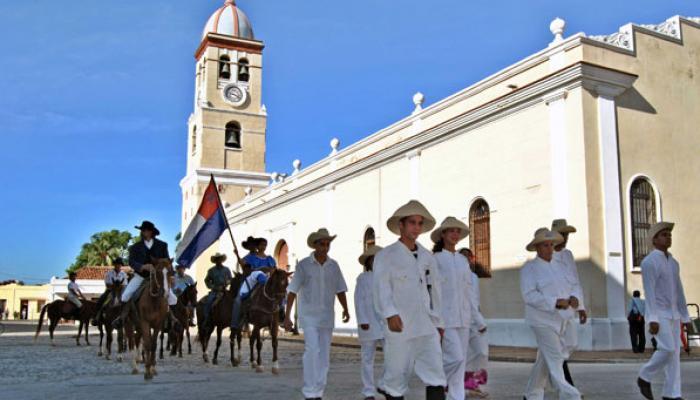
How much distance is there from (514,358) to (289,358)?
489 centimetres

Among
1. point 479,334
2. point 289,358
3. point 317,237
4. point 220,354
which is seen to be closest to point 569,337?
point 479,334

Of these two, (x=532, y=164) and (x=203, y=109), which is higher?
(x=203, y=109)

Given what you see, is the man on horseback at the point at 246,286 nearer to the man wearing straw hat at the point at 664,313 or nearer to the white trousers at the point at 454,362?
the white trousers at the point at 454,362

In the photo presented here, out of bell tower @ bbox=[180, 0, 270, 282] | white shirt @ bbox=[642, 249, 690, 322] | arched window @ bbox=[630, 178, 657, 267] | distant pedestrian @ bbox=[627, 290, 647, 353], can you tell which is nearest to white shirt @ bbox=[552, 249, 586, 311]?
white shirt @ bbox=[642, 249, 690, 322]

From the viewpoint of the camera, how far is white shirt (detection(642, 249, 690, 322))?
7.50m

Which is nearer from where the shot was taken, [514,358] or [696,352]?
[514,358]

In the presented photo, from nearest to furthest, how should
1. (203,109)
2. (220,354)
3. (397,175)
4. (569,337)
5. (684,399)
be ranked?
(569,337)
(684,399)
(220,354)
(397,175)
(203,109)

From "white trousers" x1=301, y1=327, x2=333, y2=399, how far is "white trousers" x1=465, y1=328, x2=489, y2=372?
67.6 inches

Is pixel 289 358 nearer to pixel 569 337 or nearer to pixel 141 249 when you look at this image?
pixel 141 249

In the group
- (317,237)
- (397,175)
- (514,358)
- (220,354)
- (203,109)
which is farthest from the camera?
(203,109)

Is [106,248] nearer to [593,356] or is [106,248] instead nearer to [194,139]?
[194,139]

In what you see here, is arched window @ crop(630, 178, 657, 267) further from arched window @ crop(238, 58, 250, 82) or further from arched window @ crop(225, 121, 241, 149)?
arched window @ crop(238, 58, 250, 82)

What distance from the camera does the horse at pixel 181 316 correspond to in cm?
1582

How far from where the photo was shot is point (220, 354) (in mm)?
17016
